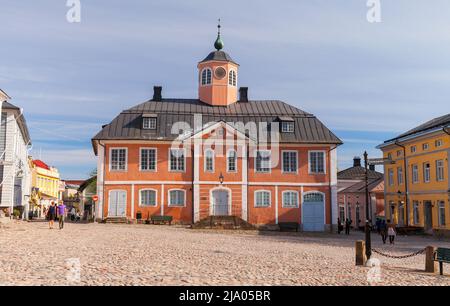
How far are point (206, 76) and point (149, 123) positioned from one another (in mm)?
6837

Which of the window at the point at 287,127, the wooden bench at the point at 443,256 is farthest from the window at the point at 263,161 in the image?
the wooden bench at the point at 443,256

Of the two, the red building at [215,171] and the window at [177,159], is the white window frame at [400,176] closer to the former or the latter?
the red building at [215,171]

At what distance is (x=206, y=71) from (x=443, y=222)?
19.5 m

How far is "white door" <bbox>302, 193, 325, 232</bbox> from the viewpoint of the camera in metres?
31.4

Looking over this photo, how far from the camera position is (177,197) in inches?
1228

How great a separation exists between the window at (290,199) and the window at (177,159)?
7.05m

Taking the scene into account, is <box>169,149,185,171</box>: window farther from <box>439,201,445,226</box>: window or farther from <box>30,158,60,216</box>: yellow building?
<box>30,158,60,216</box>: yellow building

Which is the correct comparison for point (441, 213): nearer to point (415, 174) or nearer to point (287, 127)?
A: point (415, 174)

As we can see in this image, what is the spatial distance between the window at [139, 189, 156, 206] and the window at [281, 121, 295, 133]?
9.66 meters

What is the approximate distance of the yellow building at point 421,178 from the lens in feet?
97.1

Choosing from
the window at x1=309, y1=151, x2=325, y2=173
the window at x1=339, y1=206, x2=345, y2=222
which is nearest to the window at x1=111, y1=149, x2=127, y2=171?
the window at x1=309, y1=151, x2=325, y2=173

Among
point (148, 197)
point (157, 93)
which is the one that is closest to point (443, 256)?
point (148, 197)

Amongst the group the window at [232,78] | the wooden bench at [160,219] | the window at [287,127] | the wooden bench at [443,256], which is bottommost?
the wooden bench at [443,256]

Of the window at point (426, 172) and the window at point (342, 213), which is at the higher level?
the window at point (426, 172)
